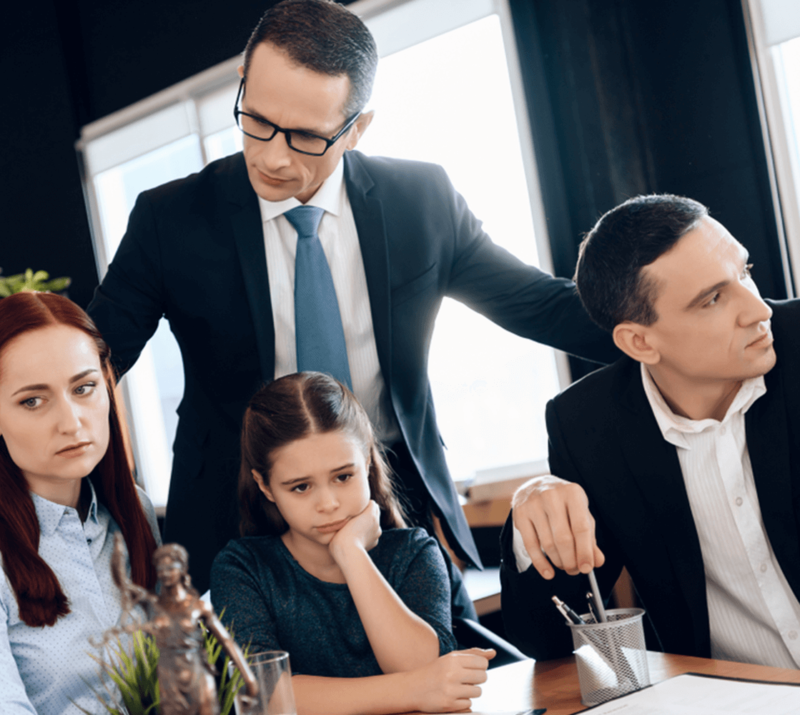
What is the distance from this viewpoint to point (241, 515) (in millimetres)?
1755

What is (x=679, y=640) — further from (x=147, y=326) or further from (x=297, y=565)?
(x=147, y=326)

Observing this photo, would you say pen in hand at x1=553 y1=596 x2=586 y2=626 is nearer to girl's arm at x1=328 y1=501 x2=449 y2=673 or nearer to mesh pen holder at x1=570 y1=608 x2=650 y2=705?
mesh pen holder at x1=570 y1=608 x2=650 y2=705

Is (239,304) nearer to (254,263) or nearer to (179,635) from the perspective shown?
(254,263)

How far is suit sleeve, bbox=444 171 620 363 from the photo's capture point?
185 cm

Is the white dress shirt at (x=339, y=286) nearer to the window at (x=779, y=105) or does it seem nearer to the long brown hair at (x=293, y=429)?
the long brown hair at (x=293, y=429)

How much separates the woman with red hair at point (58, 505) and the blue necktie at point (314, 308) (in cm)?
43

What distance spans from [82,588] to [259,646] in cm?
31

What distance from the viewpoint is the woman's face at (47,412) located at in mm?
1353

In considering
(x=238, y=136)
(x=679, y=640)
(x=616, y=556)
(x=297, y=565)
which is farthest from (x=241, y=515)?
(x=238, y=136)

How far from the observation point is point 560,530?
122 centimetres

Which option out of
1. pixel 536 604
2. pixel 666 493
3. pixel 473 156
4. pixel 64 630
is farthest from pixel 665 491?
pixel 473 156

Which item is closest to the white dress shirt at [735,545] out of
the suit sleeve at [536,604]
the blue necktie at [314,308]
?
the suit sleeve at [536,604]

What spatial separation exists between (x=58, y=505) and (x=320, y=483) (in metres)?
0.46

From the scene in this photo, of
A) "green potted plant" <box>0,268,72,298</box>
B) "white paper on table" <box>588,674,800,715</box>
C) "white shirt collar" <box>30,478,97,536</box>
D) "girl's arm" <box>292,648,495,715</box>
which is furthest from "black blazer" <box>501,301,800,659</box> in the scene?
"green potted plant" <box>0,268,72,298</box>
